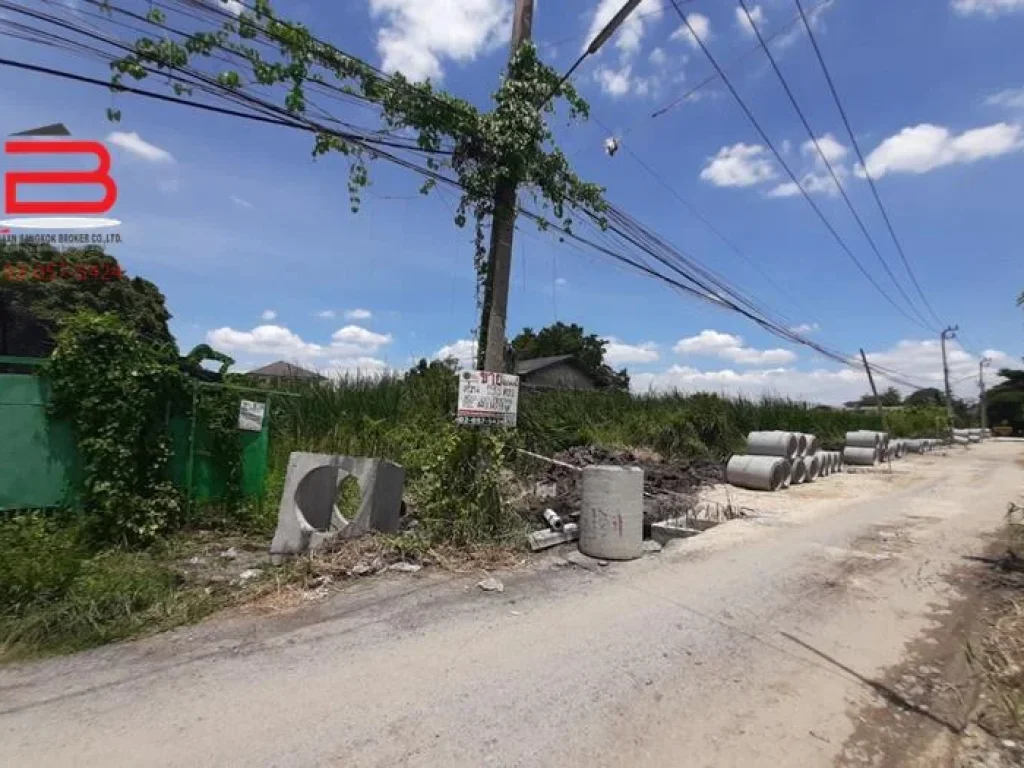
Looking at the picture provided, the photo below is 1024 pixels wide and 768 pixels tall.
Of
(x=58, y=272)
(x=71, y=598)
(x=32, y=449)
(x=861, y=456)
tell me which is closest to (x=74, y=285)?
(x=58, y=272)

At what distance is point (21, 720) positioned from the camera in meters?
3.54

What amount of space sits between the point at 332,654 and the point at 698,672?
2.57 m

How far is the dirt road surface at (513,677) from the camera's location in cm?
334

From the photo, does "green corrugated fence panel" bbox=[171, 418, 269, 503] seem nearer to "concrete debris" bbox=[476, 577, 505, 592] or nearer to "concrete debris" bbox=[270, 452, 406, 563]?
"concrete debris" bbox=[270, 452, 406, 563]

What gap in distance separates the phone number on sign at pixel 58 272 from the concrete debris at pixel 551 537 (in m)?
23.8

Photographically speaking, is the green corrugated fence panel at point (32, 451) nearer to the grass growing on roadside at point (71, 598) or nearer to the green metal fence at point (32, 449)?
the green metal fence at point (32, 449)

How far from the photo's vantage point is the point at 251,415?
8047 millimetres

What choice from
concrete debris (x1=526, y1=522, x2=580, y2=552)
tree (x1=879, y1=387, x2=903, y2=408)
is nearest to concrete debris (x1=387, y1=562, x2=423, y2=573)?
concrete debris (x1=526, y1=522, x2=580, y2=552)

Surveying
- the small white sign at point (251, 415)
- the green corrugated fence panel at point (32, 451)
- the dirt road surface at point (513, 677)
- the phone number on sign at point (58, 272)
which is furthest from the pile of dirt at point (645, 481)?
the phone number on sign at point (58, 272)

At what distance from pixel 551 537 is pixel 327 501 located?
2.87 m

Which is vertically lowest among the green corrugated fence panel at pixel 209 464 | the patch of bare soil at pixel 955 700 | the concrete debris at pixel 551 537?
the patch of bare soil at pixel 955 700

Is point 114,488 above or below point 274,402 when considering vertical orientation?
below

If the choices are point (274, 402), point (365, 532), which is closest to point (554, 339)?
point (274, 402)

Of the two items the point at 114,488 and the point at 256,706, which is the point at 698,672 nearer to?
the point at 256,706
